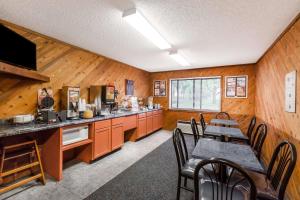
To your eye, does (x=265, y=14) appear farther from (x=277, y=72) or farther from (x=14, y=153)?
(x=14, y=153)

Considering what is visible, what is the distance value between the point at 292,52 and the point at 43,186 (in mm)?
4316

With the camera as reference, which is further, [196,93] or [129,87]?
[196,93]

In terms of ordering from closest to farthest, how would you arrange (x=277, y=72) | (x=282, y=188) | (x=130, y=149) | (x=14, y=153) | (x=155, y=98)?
(x=282, y=188) → (x=14, y=153) → (x=277, y=72) → (x=130, y=149) → (x=155, y=98)

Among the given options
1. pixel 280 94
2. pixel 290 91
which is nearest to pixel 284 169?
pixel 290 91

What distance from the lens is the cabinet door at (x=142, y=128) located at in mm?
4457

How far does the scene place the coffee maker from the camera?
Answer: 2.80m

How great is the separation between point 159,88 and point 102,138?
3.65 meters

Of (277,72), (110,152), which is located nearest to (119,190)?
(110,152)

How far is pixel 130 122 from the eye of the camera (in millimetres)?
4090

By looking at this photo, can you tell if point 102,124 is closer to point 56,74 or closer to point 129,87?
point 56,74

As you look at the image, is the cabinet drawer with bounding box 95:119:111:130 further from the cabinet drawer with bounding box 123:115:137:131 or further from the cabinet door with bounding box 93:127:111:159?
the cabinet drawer with bounding box 123:115:137:131

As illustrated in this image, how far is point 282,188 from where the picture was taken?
50.4 inches

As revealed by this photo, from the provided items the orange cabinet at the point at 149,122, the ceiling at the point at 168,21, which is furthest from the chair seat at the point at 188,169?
the orange cabinet at the point at 149,122

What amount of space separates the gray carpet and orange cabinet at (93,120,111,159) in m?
0.76
